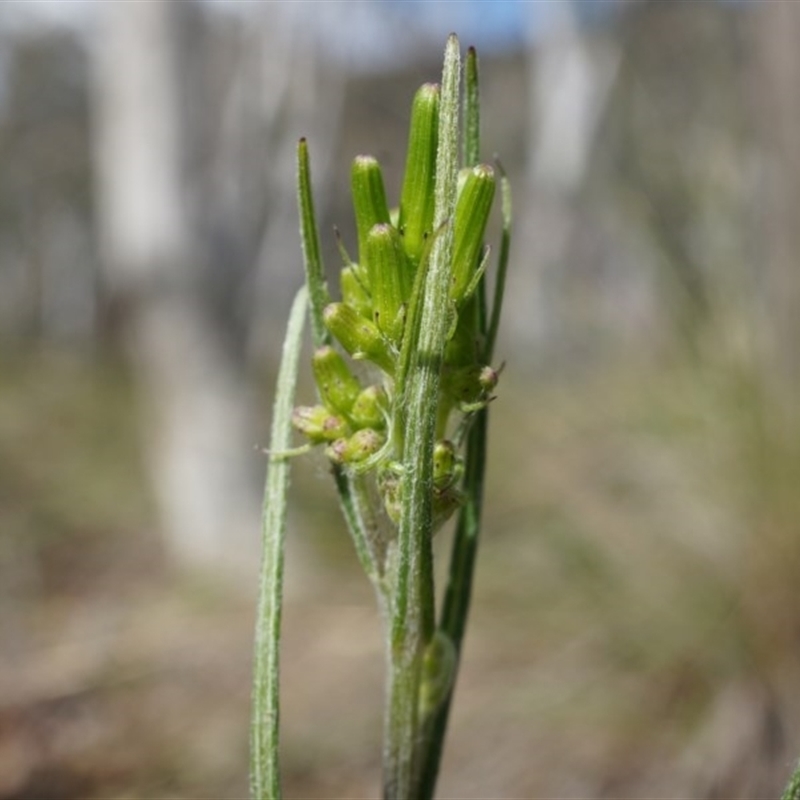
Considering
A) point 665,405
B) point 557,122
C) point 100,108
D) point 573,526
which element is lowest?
point 573,526

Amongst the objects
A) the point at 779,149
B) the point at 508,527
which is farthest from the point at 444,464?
the point at 779,149

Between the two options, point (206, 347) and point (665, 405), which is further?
point (206, 347)

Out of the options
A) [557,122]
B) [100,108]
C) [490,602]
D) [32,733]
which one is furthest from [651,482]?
[557,122]

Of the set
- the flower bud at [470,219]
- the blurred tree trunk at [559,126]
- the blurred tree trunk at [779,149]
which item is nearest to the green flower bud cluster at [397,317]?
the flower bud at [470,219]

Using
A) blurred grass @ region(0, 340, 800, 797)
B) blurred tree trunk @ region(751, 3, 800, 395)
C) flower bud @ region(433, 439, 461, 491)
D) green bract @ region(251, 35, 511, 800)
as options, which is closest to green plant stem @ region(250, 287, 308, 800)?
green bract @ region(251, 35, 511, 800)

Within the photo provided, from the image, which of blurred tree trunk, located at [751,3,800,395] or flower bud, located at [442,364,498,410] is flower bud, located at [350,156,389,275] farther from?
blurred tree trunk, located at [751,3,800,395]

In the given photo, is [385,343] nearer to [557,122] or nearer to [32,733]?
[32,733]

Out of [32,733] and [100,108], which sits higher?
[100,108]
